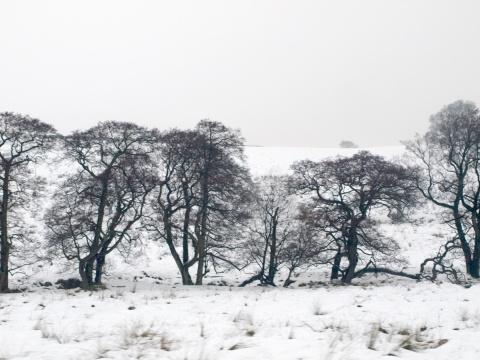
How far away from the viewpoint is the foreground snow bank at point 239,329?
5.43 m

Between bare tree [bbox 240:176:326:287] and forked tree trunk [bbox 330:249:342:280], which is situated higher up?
bare tree [bbox 240:176:326:287]

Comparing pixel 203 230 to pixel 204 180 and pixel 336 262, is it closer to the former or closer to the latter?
pixel 204 180

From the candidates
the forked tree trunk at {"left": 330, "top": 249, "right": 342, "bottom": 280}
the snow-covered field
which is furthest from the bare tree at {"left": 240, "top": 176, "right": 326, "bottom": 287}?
the snow-covered field

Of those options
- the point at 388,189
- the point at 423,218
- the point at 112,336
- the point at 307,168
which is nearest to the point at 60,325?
the point at 112,336

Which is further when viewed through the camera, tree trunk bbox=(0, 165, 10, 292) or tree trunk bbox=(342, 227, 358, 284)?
tree trunk bbox=(342, 227, 358, 284)

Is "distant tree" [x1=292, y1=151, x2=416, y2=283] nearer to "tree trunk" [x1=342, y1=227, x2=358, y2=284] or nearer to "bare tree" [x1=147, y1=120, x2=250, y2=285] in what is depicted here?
"tree trunk" [x1=342, y1=227, x2=358, y2=284]

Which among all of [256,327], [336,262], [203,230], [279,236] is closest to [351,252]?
[336,262]

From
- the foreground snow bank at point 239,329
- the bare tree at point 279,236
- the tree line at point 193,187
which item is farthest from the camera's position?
the bare tree at point 279,236

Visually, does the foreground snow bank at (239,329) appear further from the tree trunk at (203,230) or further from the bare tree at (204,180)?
the bare tree at (204,180)

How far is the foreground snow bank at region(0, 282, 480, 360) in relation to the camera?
5434mm

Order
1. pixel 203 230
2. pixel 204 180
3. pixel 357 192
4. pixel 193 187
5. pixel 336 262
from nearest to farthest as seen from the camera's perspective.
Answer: pixel 204 180
pixel 203 230
pixel 357 192
pixel 336 262
pixel 193 187

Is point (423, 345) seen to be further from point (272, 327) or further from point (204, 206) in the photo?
point (204, 206)

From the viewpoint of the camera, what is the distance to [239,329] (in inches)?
285

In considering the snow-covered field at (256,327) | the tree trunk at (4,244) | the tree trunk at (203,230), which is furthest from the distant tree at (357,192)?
the tree trunk at (4,244)
